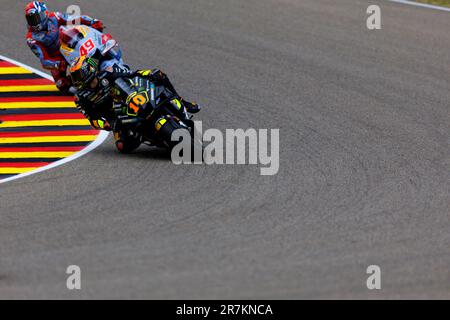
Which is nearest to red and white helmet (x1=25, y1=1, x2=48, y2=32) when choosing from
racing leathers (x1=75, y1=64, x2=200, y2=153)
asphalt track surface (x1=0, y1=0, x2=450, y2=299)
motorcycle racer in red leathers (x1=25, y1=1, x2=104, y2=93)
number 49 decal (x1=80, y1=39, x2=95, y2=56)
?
motorcycle racer in red leathers (x1=25, y1=1, x2=104, y2=93)

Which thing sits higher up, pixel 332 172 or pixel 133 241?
Answer: pixel 332 172

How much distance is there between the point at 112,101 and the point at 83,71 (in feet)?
1.78

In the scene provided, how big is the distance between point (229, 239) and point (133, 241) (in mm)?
928

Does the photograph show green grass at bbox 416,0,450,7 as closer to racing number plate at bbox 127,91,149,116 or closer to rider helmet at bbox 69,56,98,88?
rider helmet at bbox 69,56,98,88

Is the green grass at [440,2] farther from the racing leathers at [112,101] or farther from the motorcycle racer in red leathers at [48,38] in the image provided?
the racing leathers at [112,101]

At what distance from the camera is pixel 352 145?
13.4 m

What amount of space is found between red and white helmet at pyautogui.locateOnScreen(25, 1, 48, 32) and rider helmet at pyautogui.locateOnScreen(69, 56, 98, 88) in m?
2.19

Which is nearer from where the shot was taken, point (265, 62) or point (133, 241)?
point (133, 241)

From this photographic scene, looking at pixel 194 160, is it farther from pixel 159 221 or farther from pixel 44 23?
pixel 44 23

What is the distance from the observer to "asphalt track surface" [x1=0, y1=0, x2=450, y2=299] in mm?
9062

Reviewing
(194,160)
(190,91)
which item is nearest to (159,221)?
→ (194,160)

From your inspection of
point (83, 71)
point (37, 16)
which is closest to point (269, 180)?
point (83, 71)

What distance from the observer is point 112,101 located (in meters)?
13.1

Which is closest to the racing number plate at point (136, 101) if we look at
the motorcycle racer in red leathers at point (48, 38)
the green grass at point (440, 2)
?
the motorcycle racer in red leathers at point (48, 38)
